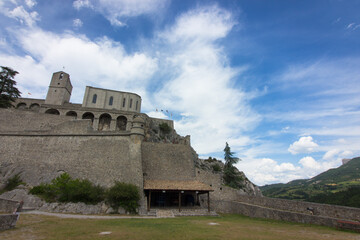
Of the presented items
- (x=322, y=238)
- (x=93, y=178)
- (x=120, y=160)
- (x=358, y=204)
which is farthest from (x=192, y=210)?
(x=358, y=204)

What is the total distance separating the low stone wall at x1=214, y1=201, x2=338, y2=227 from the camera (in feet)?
44.3

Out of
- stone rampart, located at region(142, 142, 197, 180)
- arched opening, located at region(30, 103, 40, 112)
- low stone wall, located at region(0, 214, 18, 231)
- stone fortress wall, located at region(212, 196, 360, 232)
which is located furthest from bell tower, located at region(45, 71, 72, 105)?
stone fortress wall, located at region(212, 196, 360, 232)

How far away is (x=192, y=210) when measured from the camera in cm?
2183

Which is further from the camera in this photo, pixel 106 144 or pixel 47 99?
pixel 47 99

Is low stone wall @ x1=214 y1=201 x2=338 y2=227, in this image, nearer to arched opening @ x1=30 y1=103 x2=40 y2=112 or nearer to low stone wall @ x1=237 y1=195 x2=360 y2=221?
low stone wall @ x1=237 y1=195 x2=360 y2=221

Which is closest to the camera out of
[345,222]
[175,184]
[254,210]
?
[345,222]

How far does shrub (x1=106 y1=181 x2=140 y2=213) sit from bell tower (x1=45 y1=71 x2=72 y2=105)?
27.3 m

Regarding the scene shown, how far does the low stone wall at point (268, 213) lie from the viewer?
532 inches

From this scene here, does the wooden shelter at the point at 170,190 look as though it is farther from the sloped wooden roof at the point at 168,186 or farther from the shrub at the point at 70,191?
the shrub at the point at 70,191

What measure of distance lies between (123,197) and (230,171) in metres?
21.6

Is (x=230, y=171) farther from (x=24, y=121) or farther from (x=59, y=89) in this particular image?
(x=59, y=89)

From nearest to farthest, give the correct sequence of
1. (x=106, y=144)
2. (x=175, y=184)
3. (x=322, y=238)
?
1. (x=322, y=238)
2. (x=175, y=184)
3. (x=106, y=144)

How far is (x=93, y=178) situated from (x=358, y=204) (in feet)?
127

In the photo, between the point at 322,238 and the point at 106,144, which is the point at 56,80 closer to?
the point at 106,144
